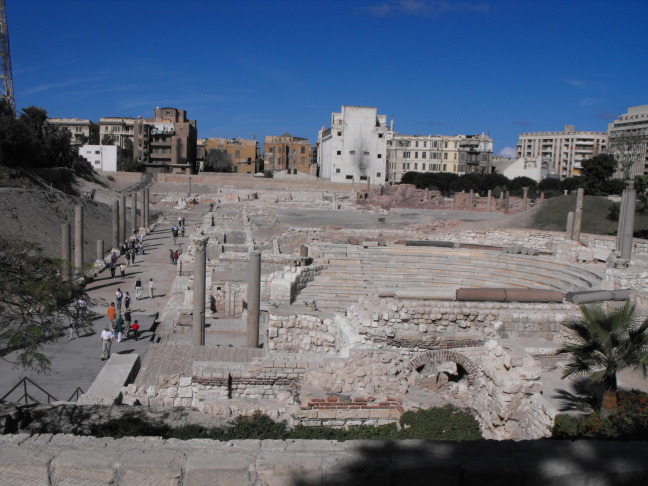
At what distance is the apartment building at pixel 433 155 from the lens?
86.9 meters

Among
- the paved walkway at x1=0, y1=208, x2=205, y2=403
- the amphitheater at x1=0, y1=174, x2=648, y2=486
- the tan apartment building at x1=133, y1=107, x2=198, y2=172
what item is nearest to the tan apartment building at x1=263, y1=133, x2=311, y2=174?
the tan apartment building at x1=133, y1=107, x2=198, y2=172

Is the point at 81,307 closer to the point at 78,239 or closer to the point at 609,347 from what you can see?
the point at 609,347

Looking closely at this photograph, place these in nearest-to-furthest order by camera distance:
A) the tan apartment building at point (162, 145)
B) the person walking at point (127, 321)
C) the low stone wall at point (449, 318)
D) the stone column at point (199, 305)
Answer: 1. the low stone wall at point (449, 318)
2. the stone column at point (199, 305)
3. the person walking at point (127, 321)
4. the tan apartment building at point (162, 145)

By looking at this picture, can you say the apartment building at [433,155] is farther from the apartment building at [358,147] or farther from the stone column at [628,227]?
the stone column at [628,227]

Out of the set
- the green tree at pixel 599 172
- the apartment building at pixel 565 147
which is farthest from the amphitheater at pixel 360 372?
the apartment building at pixel 565 147

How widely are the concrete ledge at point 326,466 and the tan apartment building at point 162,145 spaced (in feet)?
290

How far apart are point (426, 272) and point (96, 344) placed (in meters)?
11.1

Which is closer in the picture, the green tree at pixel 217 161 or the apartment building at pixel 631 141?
the apartment building at pixel 631 141

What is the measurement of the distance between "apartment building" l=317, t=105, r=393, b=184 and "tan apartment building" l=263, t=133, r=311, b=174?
69.4 ft

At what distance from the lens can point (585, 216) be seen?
39.2m

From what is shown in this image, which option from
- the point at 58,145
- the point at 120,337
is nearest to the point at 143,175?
the point at 58,145

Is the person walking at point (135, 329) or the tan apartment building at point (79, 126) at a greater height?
the tan apartment building at point (79, 126)

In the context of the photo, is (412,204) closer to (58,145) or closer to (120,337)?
(58,145)

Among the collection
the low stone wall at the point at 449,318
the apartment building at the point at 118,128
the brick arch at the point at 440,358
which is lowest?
the brick arch at the point at 440,358
